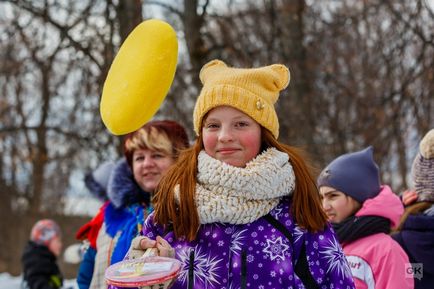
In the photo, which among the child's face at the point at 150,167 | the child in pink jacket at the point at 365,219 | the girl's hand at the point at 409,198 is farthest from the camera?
the girl's hand at the point at 409,198

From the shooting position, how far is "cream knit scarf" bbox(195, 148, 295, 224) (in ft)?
6.26

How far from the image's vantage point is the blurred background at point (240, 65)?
7.26 m

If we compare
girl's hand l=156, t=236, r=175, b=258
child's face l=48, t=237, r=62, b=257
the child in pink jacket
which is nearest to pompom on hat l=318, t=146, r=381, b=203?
the child in pink jacket

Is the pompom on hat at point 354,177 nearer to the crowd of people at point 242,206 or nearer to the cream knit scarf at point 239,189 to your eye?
the crowd of people at point 242,206

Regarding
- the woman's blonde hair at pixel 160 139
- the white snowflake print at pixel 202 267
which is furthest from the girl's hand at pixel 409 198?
the white snowflake print at pixel 202 267

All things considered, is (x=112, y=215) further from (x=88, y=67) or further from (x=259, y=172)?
(x=88, y=67)

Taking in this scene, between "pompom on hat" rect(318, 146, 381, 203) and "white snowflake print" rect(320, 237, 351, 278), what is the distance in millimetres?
1215

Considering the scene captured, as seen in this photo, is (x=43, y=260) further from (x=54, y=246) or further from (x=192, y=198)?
(x=192, y=198)

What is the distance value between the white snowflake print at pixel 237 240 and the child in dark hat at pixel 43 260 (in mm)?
4185

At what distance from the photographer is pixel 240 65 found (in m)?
8.60

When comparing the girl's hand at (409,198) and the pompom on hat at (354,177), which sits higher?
the pompom on hat at (354,177)

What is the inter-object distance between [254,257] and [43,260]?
14.7 ft

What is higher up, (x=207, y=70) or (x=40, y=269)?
(x=207, y=70)

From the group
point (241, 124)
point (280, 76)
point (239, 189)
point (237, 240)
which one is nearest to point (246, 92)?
point (241, 124)
